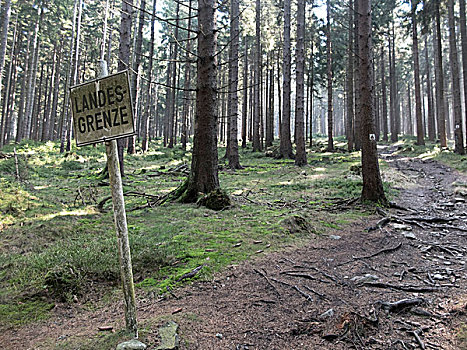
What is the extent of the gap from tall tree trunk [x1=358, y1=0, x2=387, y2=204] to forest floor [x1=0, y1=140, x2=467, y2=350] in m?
2.64

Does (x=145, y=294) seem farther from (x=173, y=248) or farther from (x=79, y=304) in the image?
(x=173, y=248)

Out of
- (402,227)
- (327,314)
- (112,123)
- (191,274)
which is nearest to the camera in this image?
(112,123)

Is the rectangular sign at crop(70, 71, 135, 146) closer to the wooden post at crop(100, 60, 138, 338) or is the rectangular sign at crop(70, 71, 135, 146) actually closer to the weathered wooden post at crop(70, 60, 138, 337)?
the weathered wooden post at crop(70, 60, 138, 337)

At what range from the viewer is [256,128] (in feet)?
77.7

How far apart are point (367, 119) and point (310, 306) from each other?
6345mm

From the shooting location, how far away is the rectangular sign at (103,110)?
2.75m

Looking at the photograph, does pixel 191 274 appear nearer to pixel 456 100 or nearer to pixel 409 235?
pixel 409 235

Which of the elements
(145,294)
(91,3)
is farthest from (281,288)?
(91,3)

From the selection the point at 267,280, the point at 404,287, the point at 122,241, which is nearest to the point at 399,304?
the point at 404,287

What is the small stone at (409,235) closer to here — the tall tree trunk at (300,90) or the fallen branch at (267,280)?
the fallen branch at (267,280)

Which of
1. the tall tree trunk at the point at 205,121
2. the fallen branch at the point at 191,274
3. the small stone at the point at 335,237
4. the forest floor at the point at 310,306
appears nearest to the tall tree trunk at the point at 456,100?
the forest floor at the point at 310,306

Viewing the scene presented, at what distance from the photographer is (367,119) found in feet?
27.5

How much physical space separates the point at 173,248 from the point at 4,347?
2.54 meters

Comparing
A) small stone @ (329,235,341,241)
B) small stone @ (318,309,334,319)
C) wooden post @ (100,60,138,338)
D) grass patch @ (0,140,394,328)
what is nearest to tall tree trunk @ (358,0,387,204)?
grass patch @ (0,140,394,328)
